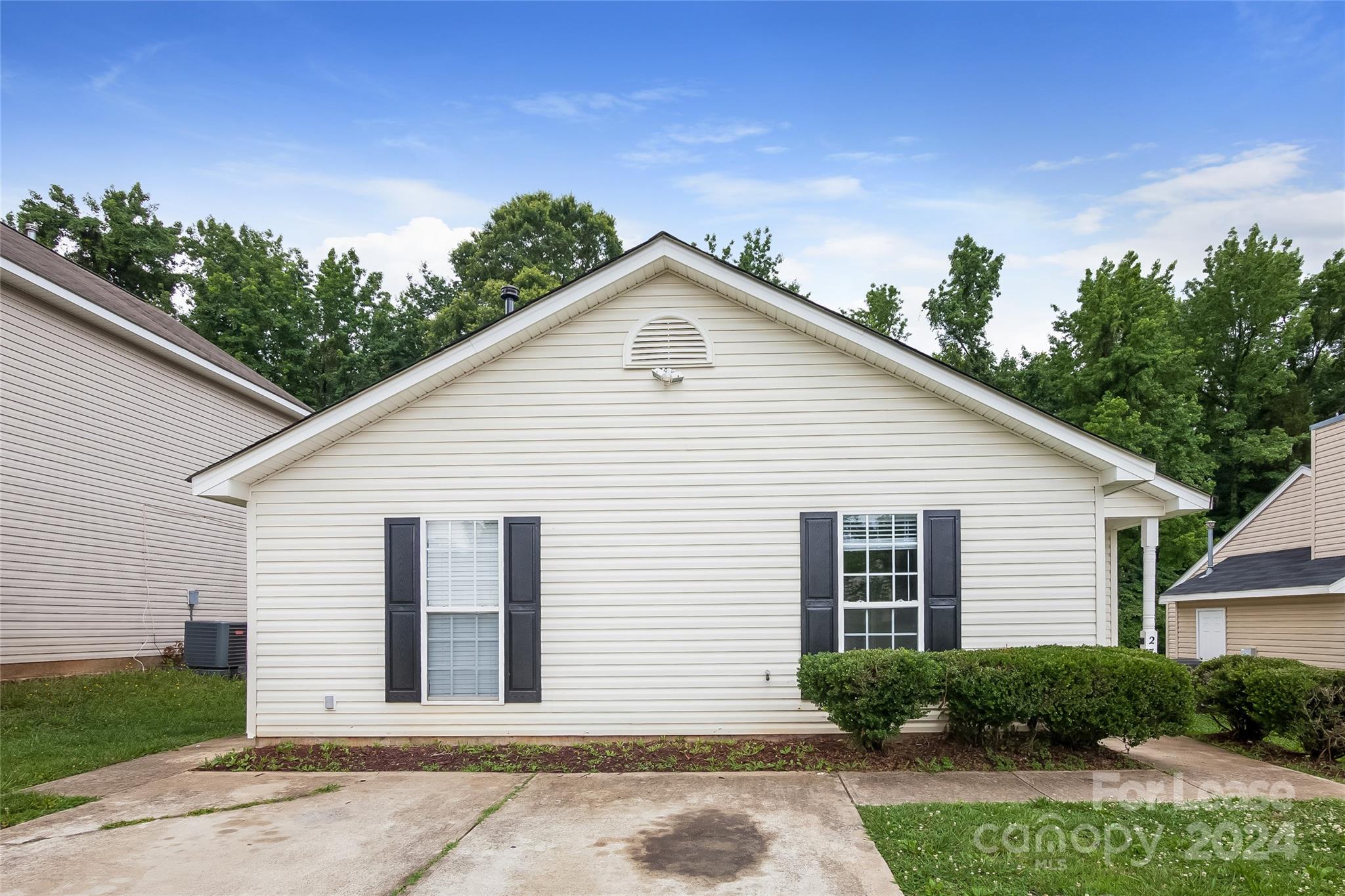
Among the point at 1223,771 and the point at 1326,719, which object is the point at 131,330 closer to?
the point at 1223,771

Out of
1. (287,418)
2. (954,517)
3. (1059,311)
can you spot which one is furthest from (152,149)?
(1059,311)

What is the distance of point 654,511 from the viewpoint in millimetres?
7473

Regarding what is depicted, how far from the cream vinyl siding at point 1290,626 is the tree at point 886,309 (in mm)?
12046

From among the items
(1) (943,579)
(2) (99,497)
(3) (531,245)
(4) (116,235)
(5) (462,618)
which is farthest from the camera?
(3) (531,245)

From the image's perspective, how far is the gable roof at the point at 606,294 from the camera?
722 centimetres

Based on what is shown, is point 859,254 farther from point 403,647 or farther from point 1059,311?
point 403,647

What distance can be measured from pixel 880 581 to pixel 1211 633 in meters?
16.5

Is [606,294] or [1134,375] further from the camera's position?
[1134,375]

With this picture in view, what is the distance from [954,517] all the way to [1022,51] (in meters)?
9.23

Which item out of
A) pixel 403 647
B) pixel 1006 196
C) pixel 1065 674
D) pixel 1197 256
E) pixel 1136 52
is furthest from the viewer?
pixel 1197 256

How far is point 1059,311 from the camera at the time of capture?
26.9 m

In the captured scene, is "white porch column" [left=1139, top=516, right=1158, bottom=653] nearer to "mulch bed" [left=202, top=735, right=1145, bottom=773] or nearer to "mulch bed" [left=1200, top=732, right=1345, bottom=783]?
"mulch bed" [left=1200, top=732, right=1345, bottom=783]

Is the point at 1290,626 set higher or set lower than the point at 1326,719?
lower

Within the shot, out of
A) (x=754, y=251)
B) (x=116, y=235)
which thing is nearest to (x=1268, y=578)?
(x=754, y=251)
